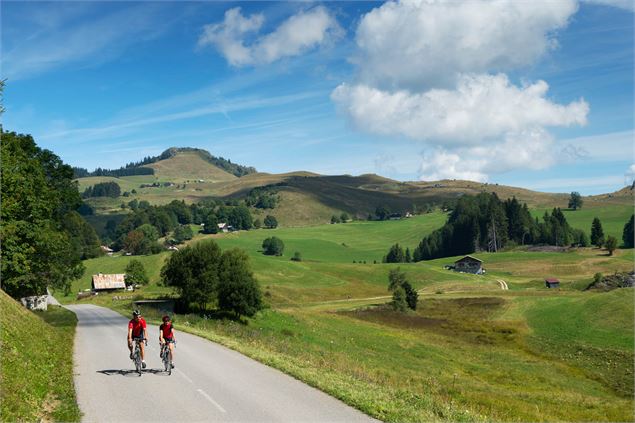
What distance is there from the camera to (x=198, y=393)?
17.8m

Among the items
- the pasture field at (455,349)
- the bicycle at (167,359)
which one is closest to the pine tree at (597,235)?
the pasture field at (455,349)

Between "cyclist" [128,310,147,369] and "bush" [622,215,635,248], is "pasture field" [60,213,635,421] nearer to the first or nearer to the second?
"cyclist" [128,310,147,369]

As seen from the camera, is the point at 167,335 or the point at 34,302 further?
the point at 34,302

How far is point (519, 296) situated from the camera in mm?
96188

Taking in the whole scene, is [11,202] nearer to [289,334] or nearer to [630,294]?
[289,334]

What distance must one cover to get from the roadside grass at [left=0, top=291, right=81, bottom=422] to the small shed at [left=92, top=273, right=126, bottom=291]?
85.0 metres

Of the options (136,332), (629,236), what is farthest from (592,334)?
(629,236)

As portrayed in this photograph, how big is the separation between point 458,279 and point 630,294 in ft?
214

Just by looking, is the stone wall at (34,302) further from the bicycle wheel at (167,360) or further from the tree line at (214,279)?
the bicycle wheel at (167,360)

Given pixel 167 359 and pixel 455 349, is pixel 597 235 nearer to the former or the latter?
pixel 455 349

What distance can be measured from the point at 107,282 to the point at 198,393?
102163 mm

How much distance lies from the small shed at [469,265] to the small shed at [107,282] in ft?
316

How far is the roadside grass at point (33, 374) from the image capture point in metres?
14.8

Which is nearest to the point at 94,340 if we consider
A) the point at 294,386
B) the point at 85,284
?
the point at 294,386
